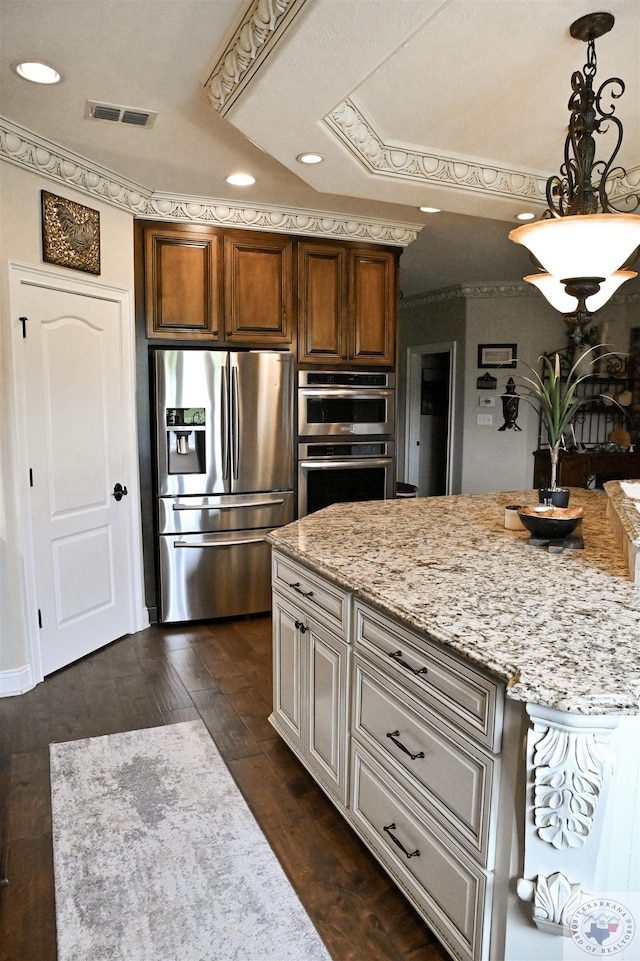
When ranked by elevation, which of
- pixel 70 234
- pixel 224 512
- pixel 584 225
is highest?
pixel 70 234

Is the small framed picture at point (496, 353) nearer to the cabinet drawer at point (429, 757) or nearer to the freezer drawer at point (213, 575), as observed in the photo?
the freezer drawer at point (213, 575)

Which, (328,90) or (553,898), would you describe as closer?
(553,898)

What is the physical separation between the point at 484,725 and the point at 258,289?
3.34 m

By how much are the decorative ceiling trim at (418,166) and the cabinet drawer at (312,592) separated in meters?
1.78

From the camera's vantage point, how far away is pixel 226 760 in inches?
99.8

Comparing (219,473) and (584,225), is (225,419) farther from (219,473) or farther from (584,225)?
(584,225)

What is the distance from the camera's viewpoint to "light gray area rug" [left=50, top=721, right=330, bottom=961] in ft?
5.52

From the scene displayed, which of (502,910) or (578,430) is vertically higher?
(578,430)

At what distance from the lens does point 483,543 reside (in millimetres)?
2416

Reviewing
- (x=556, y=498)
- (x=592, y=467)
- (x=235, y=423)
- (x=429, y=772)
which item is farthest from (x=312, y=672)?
(x=592, y=467)

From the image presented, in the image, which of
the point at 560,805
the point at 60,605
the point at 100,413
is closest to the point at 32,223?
the point at 100,413

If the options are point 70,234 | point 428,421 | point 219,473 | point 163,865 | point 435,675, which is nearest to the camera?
point 435,675

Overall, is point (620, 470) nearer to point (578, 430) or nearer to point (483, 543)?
point (578, 430)

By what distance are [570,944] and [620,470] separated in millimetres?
5663
